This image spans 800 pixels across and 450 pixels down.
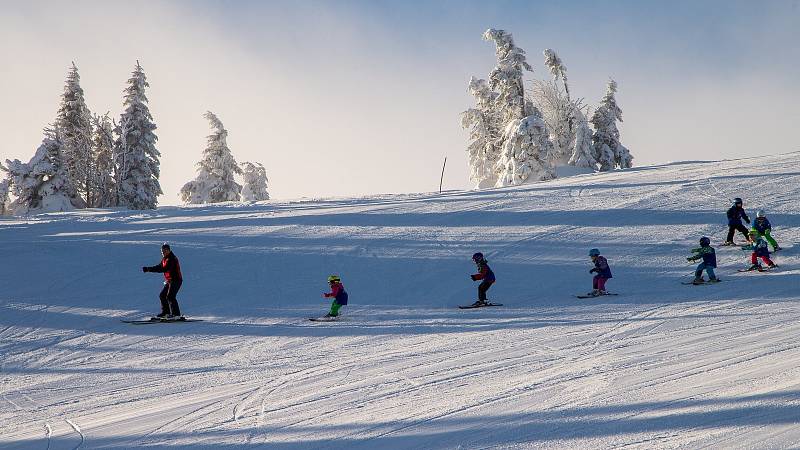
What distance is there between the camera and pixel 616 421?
594cm

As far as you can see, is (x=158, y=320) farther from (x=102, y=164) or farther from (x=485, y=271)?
(x=102, y=164)

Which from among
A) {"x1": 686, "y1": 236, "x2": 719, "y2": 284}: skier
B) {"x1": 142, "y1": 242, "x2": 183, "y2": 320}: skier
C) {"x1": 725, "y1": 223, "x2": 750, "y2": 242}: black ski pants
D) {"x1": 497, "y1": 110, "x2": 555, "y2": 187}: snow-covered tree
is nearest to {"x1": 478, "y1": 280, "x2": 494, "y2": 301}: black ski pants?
{"x1": 686, "y1": 236, "x2": 719, "y2": 284}: skier

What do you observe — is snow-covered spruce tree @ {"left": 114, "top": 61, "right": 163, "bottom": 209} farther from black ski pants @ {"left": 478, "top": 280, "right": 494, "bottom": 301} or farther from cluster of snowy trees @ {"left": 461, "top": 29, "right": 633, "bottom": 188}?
black ski pants @ {"left": 478, "top": 280, "right": 494, "bottom": 301}

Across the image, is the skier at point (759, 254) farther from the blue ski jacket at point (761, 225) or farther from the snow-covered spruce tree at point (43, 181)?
the snow-covered spruce tree at point (43, 181)

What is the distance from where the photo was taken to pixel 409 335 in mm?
11102

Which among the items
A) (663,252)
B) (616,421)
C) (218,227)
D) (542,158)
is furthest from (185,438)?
(542,158)

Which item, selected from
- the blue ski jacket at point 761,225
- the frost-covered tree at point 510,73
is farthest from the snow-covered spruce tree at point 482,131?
the blue ski jacket at point 761,225

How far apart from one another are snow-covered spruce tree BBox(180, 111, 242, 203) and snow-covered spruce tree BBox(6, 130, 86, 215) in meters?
11.4

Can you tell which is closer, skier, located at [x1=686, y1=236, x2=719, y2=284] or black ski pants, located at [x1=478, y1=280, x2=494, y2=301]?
black ski pants, located at [x1=478, y1=280, x2=494, y2=301]

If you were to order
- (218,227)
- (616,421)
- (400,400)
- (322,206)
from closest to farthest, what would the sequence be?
(616,421) < (400,400) < (218,227) < (322,206)

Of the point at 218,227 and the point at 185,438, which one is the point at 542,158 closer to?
the point at 218,227

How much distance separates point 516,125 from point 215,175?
82.6ft

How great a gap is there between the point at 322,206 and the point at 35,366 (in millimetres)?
20633

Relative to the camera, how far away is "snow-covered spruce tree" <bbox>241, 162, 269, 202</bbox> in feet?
187
